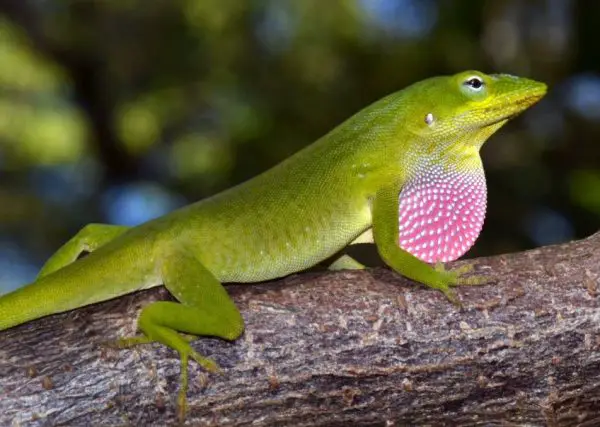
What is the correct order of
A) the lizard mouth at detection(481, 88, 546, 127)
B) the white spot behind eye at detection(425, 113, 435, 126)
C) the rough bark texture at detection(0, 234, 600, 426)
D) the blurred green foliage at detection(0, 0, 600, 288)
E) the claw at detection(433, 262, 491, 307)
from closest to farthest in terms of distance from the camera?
the rough bark texture at detection(0, 234, 600, 426)
the claw at detection(433, 262, 491, 307)
the lizard mouth at detection(481, 88, 546, 127)
the white spot behind eye at detection(425, 113, 435, 126)
the blurred green foliage at detection(0, 0, 600, 288)

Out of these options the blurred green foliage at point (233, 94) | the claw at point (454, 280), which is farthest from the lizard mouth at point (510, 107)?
the blurred green foliage at point (233, 94)

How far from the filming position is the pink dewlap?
2.60 meters

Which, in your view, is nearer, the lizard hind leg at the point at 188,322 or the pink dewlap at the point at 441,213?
the lizard hind leg at the point at 188,322

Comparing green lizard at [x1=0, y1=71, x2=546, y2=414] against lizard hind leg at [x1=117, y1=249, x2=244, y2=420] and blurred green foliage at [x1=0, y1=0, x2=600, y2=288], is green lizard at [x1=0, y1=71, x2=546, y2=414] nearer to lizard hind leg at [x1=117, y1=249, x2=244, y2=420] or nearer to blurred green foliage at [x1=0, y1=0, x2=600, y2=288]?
lizard hind leg at [x1=117, y1=249, x2=244, y2=420]

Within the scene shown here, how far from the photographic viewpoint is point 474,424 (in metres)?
2.29

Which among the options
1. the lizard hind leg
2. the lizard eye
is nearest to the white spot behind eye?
the lizard eye

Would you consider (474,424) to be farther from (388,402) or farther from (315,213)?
(315,213)

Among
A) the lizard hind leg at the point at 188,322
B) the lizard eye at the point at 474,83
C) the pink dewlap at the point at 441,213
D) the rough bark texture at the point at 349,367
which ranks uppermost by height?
the lizard eye at the point at 474,83

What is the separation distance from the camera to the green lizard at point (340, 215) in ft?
7.83

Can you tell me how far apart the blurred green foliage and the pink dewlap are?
3.55 m

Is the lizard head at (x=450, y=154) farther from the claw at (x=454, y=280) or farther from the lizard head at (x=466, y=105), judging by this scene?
the claw at (x=454, y=280)

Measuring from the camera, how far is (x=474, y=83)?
2584 mm

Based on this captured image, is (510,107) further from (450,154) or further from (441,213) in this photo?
(441,213)

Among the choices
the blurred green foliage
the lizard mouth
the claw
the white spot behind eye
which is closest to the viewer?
the claw
